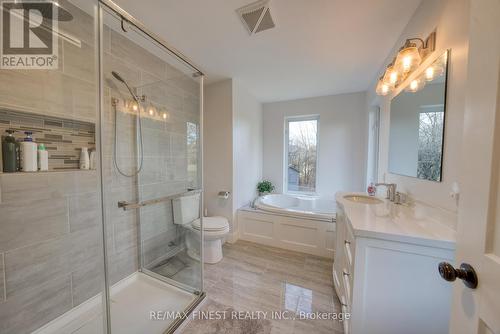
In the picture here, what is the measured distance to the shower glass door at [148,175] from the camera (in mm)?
1563

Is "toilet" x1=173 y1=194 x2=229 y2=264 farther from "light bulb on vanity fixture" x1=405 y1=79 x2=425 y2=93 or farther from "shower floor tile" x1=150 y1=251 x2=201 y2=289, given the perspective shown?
"light bulb on vanity fixture" x1=405 y1=79 x2=425 y2=93

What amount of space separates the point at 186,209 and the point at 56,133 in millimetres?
1241

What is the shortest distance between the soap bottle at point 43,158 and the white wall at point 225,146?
1764mm

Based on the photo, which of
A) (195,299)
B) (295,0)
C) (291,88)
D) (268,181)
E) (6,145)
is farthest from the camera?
(268,181)

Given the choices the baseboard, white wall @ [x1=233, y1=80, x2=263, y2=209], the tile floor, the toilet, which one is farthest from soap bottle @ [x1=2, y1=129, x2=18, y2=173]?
the baseboard

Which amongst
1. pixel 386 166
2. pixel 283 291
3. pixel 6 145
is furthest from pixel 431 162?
pixel 6 145

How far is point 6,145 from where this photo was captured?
1047mm

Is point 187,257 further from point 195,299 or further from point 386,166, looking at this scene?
point 386,166

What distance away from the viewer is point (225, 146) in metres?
2.72

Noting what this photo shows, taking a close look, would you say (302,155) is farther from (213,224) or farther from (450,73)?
(450,73)

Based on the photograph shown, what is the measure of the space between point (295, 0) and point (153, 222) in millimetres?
2346

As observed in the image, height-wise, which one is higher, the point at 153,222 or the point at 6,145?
the point at 6,145

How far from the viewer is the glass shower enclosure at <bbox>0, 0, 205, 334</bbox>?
111 centimetres

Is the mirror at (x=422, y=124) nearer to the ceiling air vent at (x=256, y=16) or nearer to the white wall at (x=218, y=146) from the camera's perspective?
the ceiling air vent at (x=256, y=16)
